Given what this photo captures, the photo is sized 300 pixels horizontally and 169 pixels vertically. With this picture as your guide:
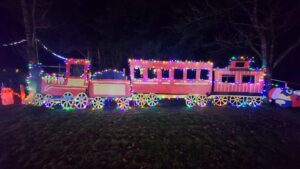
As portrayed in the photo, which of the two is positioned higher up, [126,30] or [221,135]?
[126,30]

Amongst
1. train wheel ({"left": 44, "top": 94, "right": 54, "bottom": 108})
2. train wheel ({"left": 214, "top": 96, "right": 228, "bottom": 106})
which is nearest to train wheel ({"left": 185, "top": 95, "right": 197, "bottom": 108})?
train wheel ({"left": 214, "top": 96, "right": 228, "bottom": 106})

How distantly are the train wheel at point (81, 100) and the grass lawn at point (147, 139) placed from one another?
27.6 inches

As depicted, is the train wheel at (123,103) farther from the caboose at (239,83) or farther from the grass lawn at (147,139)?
the caboose at (239,83)

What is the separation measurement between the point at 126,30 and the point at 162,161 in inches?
454

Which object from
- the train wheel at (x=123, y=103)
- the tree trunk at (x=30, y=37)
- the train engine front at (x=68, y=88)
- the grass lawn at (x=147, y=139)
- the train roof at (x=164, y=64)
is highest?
the tree trunk at (x=30, y=37)

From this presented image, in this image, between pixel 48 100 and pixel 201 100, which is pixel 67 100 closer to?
pixel 48 100

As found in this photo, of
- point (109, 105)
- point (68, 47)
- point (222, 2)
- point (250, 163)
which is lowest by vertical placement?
point (250, 163)

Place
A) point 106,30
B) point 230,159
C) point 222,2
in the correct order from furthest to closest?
point 106,30 < point 222,2 < point 230,159

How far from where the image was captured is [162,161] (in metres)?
5.11

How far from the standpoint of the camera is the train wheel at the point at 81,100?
1015 centimetres

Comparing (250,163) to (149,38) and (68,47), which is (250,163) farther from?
(68,47)

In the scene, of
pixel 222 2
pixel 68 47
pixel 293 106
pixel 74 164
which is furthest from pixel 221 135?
pixel 68 47

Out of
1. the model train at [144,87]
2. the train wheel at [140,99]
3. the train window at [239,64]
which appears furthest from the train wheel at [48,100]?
the train window at [239,64]

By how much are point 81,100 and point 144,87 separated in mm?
3301
